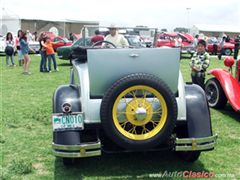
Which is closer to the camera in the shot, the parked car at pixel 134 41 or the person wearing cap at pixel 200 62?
the parked car at pixel 134 41

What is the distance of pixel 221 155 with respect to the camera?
16.3ft

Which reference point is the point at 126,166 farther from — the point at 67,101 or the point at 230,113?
the point at 230,113

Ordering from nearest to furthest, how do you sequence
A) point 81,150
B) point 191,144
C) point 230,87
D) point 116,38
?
point 81,150, point 191,144, point 116,38, point 230,87

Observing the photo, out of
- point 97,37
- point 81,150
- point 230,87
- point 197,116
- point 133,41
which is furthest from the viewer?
point 230,87

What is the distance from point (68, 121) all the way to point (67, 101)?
0.35m

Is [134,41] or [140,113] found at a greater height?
[134,41]

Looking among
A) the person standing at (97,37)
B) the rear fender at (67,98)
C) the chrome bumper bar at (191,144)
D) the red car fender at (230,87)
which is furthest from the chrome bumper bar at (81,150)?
the red car fender at (230,87)

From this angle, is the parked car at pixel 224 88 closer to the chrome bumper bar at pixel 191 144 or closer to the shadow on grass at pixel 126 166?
the shadow on grass at pixel 126 166

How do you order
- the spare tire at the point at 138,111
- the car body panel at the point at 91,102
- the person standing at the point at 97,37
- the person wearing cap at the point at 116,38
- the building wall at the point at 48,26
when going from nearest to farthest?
1. the spare tire at the point at 138,111
2. the car body panel at the point at 91,102
3. the person standing at the point at 97,37
4. the person wearing cap at the point at 116,38
5. the building wall at the point at 48,26

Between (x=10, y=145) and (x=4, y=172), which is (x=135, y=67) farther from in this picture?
(x=10, y=145)

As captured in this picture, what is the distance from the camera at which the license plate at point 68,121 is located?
13.4 feet

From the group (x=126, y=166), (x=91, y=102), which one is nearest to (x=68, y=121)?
(x=91, y=102)

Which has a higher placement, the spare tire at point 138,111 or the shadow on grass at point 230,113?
the spare tire at point 138,111

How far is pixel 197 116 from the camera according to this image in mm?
4320
